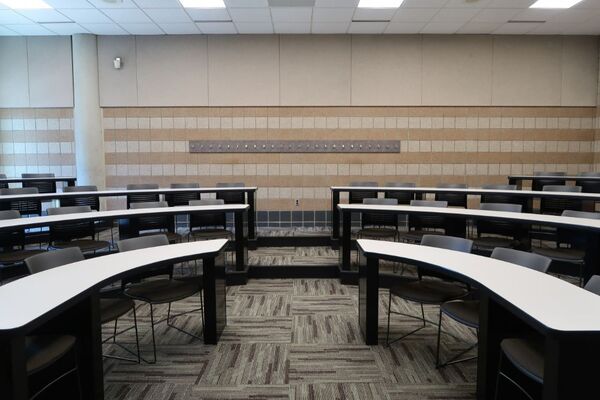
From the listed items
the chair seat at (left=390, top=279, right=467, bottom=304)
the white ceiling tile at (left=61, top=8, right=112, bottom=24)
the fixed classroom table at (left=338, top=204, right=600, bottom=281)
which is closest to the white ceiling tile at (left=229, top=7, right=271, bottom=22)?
the white ceiling tile at (left=61, top=8, right=112, bottom=24)

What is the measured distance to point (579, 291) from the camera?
6.00 ft

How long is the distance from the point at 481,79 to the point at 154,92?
6.09 metres

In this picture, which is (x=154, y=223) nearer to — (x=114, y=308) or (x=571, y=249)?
(x=114, y=308)

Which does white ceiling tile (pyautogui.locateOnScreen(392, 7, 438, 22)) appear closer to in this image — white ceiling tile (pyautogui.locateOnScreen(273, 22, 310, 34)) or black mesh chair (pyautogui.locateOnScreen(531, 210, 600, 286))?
white ceiling tile (pyautogui.locateOnScreen(273, 22, 310, 34))

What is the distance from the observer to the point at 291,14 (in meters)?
6.09

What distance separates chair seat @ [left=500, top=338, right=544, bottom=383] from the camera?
167 centimetres

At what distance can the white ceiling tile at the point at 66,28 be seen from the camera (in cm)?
651

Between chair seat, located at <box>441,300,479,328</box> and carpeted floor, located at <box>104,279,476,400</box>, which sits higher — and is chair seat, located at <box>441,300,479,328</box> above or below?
above

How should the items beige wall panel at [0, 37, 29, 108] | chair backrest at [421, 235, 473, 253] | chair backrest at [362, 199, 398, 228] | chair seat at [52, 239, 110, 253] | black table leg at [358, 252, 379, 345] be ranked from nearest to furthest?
chair backrest at [421, 235, 473, 253] < black table leg at [358, 252, 379, 345] < chair seat at [52, 239, 110, 253] < chair backrest at [362, 199, 398, 228] < beige wall panel at [0, 37, 29, 108]

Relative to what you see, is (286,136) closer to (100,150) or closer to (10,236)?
(100,150)

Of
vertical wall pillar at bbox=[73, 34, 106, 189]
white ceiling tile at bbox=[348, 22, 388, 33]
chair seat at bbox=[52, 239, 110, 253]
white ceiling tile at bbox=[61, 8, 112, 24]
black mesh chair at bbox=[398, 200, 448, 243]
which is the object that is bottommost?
chair seat at bbox=[52, 239, 110, 253]

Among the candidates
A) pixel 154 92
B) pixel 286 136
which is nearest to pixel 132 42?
pixel 154 92

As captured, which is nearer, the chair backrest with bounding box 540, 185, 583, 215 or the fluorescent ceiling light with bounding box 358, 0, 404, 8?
the chair backrest with bounding box 540, 185, 583, 215

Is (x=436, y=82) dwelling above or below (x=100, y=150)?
above
